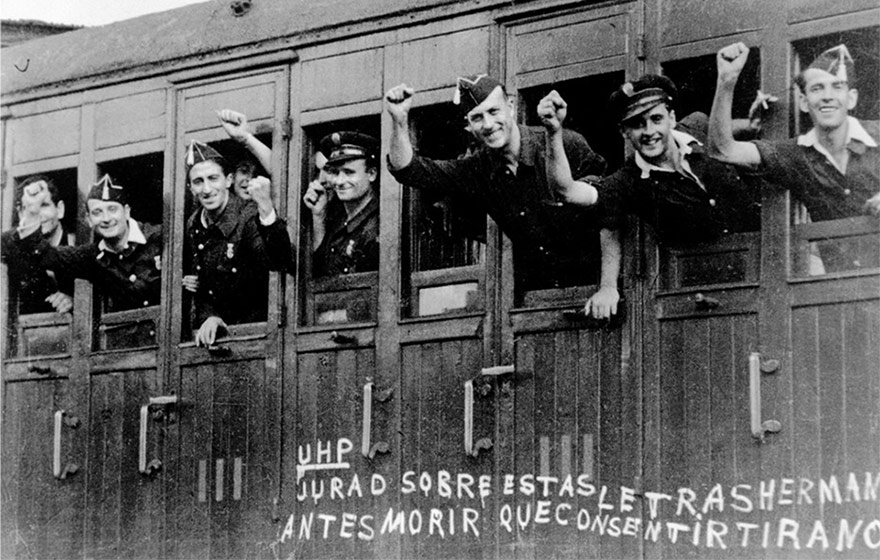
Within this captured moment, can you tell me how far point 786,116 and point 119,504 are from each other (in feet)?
17.0

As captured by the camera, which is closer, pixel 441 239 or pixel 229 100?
pixel 441 239

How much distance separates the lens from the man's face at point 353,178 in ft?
29.9

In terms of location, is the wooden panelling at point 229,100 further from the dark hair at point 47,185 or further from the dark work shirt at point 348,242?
the dark hair at point 47,185

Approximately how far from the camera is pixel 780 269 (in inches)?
290

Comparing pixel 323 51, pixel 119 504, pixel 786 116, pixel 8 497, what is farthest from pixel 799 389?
pixel 8 497

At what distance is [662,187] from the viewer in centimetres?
772

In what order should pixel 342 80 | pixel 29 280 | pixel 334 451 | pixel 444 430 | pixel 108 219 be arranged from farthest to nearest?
pixel 29 280 → pixel 108 219 → pixel 342 80 → pixel 334 451 → pixel 444 430

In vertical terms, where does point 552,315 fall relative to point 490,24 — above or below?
below

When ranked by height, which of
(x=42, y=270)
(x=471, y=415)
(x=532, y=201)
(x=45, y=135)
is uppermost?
(x=45, y=135)

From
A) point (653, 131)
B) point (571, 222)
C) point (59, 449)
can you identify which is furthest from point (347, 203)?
point (59, 449)

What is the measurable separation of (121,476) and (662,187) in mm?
4369

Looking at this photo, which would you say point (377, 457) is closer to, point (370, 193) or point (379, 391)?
point (379, 391)

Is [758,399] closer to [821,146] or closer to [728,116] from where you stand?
[821,146]

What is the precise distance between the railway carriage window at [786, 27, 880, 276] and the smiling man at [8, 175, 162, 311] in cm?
462
